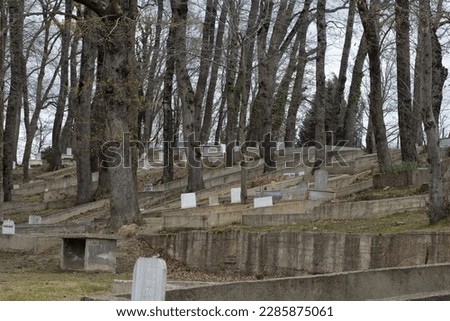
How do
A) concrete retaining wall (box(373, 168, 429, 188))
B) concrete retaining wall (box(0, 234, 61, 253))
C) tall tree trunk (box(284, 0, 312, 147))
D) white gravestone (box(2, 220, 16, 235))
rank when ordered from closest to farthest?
concrete retaining wall (box(0, 234, 61, 253)) → concrete retaining wall (box(373, 168, 429, 188)) → white gravestone (box(2, 220, 16, 235)) → tall tree trunk (box(284, 0, 312, 147))

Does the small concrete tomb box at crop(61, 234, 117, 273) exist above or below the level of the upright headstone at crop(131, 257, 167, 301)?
below

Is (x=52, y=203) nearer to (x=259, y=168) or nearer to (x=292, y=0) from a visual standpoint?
(x=259, y=168)

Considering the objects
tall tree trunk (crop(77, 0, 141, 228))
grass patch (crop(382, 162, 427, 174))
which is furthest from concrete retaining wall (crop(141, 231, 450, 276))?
grass patch (crop(382, 162, 427, 174))

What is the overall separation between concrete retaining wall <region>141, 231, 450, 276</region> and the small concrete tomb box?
75.0 inches

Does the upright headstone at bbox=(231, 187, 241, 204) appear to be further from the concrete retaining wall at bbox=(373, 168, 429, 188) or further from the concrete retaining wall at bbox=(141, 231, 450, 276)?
the concrete retaining wall at bbox=(373, 168, 429, 188)

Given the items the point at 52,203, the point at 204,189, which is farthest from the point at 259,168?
the point at 52,203

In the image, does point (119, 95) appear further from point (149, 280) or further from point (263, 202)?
point (149, 280)

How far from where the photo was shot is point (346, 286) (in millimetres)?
9539

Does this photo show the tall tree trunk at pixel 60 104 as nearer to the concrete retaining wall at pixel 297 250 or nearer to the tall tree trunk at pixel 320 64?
the tall tree trunk at pixel 320 64

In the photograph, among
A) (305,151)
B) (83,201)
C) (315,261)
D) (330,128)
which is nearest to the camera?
(315,261)

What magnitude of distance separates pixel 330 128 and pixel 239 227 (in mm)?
22668

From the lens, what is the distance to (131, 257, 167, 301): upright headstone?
25.3ft

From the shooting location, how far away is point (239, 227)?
18.7 metres

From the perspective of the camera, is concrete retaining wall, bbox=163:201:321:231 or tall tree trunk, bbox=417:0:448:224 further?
concrete retaining wall, bbox=163:201:321:231
